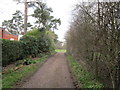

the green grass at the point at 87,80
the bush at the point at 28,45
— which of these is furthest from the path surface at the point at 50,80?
the bush at the point at 28,45

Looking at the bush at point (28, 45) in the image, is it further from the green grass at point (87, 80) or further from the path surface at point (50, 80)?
the green grass at point (87, 80)

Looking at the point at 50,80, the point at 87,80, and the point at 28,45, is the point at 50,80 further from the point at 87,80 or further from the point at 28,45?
the point at 28,45

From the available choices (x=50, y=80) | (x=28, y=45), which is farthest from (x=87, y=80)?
(x=28, y=45)

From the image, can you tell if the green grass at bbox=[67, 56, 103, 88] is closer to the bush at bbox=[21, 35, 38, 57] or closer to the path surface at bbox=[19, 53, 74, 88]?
the path surface at bbox=[19, 53, 74, 88]

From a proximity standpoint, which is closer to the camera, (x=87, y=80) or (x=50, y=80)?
(x=87, y=80)

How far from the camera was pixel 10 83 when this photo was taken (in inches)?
167

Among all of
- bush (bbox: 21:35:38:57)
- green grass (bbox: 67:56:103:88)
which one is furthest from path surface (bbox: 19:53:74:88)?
bush (bbox: 21:35:38:57)

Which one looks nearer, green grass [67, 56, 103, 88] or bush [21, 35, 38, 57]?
green grass [67, 56, 103, 88]

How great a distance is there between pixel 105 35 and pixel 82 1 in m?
2.89

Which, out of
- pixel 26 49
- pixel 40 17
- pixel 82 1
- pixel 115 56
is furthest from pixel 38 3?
pixel 115 56

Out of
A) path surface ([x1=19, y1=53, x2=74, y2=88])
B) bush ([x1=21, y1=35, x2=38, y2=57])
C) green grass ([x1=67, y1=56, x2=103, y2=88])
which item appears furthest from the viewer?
bush ([x1=21, y1=35, x2=38, y2=57])

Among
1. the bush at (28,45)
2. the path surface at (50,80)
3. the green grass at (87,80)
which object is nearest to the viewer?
the green grass at (87,80)

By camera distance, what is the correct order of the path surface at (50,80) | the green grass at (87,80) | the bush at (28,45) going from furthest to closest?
the bush at (28,45), the path surface at (50,80), the green grass at (87,80)

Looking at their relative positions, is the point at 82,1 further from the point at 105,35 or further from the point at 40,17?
the point at 40,17
